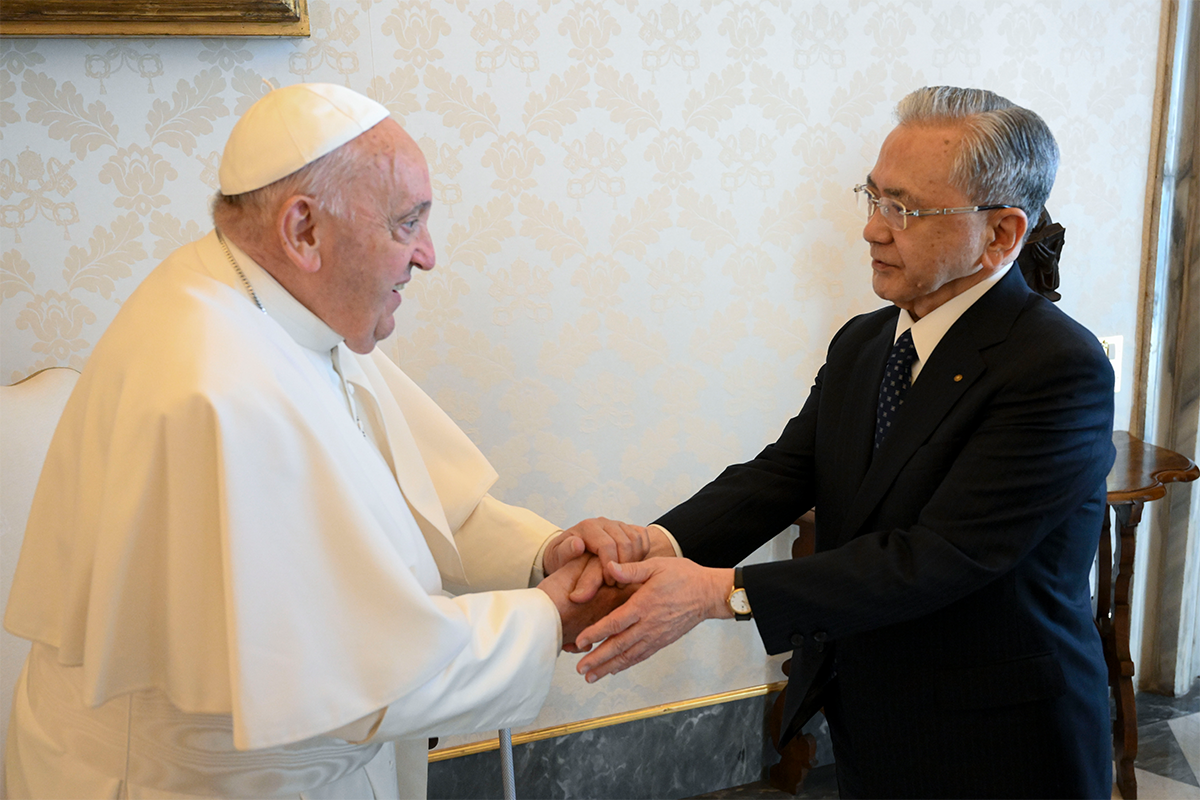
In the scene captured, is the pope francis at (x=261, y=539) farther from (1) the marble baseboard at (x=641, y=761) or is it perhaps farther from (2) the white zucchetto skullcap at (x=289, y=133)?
(1) the marble baseboard at (x=641, y=761)

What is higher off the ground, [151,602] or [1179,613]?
[151,602]

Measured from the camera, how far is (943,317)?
1.79 m

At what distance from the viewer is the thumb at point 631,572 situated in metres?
1.82

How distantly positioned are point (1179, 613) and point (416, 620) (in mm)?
3364

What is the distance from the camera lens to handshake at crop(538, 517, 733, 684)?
68.1 inches

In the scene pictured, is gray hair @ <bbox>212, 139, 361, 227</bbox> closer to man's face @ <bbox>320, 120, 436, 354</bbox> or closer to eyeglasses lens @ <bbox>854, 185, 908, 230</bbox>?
man's face @ <bbox>320, 120, 436, 354</bbox>

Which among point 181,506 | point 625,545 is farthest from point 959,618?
point 181,506

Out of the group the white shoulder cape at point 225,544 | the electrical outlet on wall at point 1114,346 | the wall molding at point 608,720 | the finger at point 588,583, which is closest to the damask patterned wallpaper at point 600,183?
the wall molding at point 608,720

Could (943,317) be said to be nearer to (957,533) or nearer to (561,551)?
(957,533)

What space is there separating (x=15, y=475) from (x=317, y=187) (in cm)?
124

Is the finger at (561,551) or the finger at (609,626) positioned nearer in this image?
the finger at (609,626)

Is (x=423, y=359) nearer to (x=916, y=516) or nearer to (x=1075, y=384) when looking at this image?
(x=916, y=516)

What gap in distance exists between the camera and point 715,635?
3.08m

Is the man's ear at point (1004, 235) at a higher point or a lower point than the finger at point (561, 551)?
higher
